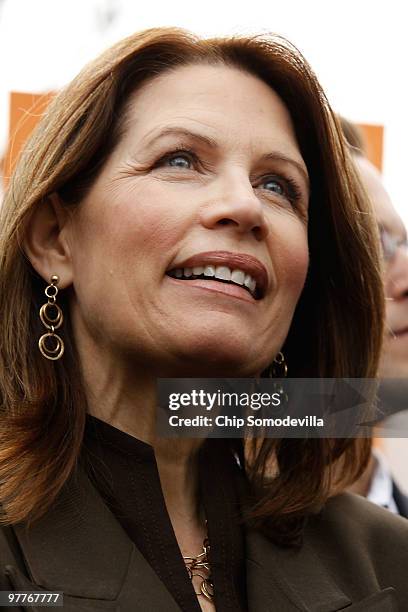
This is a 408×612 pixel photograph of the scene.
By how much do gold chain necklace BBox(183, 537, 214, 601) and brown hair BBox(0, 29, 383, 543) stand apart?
0.19m

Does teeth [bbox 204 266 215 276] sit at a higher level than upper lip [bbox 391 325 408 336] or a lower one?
lower

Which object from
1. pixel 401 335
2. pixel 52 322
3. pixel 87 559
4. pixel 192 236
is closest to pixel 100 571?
pixel 87 559

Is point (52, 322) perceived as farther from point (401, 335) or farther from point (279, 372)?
point (401, 335)

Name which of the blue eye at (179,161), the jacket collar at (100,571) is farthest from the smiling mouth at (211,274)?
the jacket collar at (100,571)

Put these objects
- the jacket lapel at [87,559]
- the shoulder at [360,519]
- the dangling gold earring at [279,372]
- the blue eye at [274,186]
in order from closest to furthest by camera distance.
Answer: the jacket lapel at [87,559]
the blue eye at [274,186]
the shoulder at [360,519]
the dangling gold earring at [279,372]

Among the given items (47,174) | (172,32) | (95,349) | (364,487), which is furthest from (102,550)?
(364,487)

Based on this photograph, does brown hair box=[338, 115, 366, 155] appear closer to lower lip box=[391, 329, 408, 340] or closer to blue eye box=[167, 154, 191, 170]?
lower lip box=[391, 329, 408, 340]

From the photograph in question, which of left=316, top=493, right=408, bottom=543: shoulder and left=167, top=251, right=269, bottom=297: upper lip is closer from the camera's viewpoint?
left=167, top=251, right=269, bottom=297: upper lip

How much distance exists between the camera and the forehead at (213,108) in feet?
7.00

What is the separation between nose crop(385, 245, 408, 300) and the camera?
9.49 ft

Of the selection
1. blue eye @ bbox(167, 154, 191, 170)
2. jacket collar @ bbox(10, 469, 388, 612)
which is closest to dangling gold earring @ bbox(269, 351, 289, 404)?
jacket collar @ bbox(10, 469, 388, 612)

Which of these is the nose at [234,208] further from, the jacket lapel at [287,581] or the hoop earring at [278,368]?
the jacket lapel at [287,581]

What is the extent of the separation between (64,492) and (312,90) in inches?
41.9

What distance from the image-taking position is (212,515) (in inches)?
85.1
